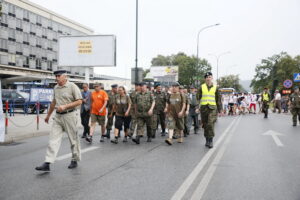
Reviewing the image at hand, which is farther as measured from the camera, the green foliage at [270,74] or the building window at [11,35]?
the green foliage at [270,74]

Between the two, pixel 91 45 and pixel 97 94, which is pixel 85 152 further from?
pixel 91 45

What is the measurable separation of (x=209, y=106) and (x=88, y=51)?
16.5 meters

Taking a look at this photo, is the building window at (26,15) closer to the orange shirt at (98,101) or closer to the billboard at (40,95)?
the billboard at (40,95)

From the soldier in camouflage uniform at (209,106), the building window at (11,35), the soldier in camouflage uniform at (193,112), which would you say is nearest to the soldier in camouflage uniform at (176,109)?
the soldier in camouflage uniform at (209,106)

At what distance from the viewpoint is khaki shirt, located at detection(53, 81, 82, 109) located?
6.04 metres

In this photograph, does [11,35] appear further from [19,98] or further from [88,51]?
[19,98]

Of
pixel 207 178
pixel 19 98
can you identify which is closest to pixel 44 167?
pixel 207 178

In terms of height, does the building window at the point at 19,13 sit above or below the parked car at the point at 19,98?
above

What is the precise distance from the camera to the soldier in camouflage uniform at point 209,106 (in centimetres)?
873

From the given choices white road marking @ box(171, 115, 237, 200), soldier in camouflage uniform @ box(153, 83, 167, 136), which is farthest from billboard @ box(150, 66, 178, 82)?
white road marking @ box(171, 115, 237, 200)

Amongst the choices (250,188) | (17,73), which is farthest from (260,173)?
(17,73)

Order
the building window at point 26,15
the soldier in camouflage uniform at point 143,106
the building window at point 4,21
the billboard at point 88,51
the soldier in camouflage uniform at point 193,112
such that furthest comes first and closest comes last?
the building window at point 26,15 < the building window at point 4,21 < the billboard at point 88,51 < the soldier in camouflage uniform at point 193,112 < the soldier in camouflage uniform at point 143,106

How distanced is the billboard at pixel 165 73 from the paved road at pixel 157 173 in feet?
185

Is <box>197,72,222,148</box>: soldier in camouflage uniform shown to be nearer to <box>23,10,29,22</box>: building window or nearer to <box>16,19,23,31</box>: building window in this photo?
<box>16,19,23,31</box>: building window
